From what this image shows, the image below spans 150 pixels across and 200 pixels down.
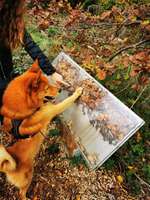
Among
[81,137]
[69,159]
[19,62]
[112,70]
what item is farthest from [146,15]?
[19,62]

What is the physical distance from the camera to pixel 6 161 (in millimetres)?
3016

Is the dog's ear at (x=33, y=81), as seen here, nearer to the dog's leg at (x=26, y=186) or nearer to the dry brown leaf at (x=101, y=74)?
the dry brown leaf at (x=101, y=74)

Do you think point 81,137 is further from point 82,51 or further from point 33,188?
point 82,51

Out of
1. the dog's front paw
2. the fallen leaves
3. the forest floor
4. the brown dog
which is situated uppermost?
the brown dog

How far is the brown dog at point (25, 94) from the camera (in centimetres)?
276

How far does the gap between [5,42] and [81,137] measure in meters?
0.96

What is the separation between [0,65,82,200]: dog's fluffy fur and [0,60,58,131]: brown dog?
0.10m

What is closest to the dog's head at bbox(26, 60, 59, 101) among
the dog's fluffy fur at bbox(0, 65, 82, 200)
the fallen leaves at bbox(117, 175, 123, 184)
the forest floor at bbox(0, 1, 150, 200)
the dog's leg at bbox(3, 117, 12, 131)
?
the dog's fluffy fur at bbox(0, 65, 82, 200)

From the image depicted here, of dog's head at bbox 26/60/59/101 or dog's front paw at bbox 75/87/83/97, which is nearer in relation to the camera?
dog's head at bbox 26/60/59/101

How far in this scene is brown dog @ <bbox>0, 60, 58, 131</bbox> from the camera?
2.76 meters

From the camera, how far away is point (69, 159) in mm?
3688

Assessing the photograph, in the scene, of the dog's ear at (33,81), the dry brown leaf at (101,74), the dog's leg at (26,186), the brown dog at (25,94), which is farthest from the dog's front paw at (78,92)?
the dog's leg at (26,186)

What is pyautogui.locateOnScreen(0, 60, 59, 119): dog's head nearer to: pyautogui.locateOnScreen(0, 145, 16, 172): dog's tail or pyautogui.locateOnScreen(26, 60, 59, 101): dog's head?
pyautogui.locateOnScreen(26, 60, 59, 101): dog's head

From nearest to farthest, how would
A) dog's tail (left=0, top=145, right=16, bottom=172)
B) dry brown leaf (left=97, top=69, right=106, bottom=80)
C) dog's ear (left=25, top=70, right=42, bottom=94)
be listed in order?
dog's ear (left=25, top=70, right=42, bottom=94) < dog's tail (left=0, top=145, right=16, bottom=172) < dry brown leaf (left=97, top=69, right=106, bottom=80)
